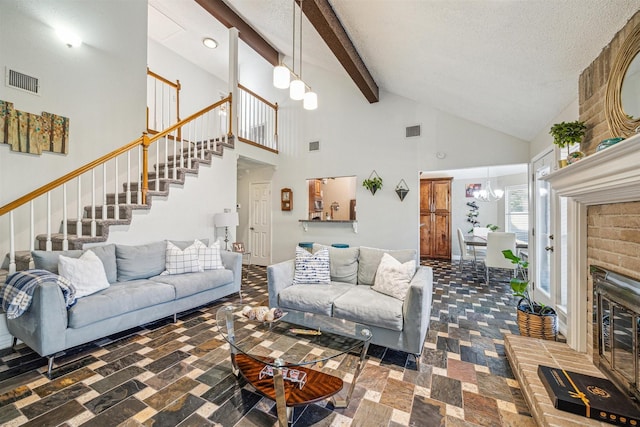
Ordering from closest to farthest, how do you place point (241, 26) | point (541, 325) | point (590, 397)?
point (590, 397), point (541, 325), point (241, 26)

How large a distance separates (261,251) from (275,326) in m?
4.63

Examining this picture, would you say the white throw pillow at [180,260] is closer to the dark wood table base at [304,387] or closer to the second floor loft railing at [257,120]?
the dark wood table base at [304,387]

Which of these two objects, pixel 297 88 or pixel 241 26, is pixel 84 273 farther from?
pixel 241 26

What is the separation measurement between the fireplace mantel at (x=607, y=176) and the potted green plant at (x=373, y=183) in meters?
3.23

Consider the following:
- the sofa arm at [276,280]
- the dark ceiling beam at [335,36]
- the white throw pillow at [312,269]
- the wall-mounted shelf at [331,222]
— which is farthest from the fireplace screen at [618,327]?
the wall-mounted shelf at [331,222]

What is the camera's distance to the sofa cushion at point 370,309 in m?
2.30

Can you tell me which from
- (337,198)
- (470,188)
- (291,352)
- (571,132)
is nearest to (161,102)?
(337,198)

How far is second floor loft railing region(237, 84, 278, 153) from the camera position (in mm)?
5543

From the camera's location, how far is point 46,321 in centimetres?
209

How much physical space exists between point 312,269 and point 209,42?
530 centimetres

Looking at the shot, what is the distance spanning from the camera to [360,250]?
3281 mm

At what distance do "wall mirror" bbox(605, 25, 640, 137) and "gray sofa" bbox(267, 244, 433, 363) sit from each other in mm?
1647

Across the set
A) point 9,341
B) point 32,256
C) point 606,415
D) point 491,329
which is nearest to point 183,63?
point 32,256

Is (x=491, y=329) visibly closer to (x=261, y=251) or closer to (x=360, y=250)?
(x=360, y=250)
